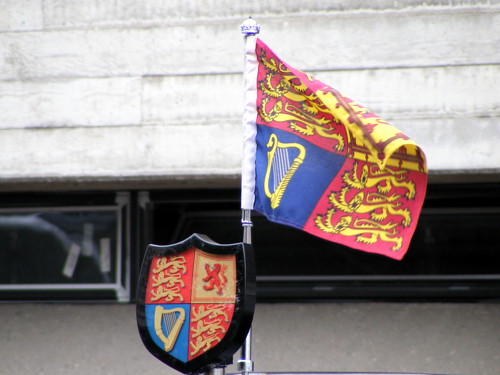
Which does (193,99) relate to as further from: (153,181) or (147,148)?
(153,181)

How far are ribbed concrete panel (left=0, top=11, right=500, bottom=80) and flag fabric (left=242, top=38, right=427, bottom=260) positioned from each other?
133 centimetres

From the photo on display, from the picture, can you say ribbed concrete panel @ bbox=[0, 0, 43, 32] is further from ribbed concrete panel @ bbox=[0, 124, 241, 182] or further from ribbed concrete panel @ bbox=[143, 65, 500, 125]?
ribbed concrete panel @ bbox=[143, 65, 500, 125]

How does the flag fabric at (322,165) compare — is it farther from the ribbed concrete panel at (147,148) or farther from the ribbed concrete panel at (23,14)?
the ribbed concrete panel at (23,14)

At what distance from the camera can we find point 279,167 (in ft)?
15.2

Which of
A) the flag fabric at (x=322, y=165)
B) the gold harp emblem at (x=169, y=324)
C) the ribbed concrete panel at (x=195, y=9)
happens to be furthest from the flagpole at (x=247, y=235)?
the ribbed concrete panel at (x=195, y=9)

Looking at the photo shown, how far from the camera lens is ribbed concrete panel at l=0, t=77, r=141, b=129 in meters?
6.13

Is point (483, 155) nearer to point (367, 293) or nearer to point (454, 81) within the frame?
point (454, 81)

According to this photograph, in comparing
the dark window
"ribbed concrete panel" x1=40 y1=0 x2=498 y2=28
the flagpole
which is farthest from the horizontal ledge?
the flagpole

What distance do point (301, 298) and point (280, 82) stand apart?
2.64 meters

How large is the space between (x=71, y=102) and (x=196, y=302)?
99.1 inches

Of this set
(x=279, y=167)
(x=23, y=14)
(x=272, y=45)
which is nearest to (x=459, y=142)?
(x=272, y=45)

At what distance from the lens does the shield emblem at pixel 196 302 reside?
4062 mm

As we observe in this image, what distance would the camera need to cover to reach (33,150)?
6.16 m

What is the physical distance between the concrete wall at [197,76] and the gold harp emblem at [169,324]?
6.36 feet
